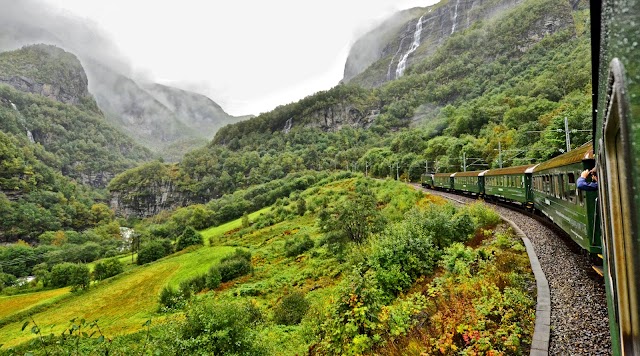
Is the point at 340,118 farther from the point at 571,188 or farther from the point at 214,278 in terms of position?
the point at 571,188

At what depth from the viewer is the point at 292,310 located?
60.6 feet

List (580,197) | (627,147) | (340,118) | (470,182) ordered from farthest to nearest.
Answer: (340,118), (470,182), (580,197), (627,147)

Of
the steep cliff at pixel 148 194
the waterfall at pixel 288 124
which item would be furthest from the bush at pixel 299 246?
the waterfall at pixel 288 124

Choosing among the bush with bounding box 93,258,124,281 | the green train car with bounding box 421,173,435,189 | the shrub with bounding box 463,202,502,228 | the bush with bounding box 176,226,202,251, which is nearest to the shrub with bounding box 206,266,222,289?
the shrub with bounding box 463,202,502,228

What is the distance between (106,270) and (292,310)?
44.6m

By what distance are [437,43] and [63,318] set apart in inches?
8070

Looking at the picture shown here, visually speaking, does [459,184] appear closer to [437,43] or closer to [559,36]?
[559,36]

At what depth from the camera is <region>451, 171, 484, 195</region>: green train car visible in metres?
28.3

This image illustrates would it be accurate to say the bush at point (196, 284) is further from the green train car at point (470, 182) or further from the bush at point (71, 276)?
the green train car at point (470, 182)

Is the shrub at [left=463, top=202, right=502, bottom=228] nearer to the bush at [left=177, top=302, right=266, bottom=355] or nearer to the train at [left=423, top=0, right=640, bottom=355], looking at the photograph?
the bush at [left=177, top=302, right=266, bottom=355]

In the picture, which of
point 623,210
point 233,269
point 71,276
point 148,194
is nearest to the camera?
point 623,210

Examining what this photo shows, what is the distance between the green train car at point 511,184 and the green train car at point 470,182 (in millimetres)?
1017

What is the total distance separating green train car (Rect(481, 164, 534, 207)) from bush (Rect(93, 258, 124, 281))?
51.7 metres

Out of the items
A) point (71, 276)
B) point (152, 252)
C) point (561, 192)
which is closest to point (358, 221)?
point (561, 192)
